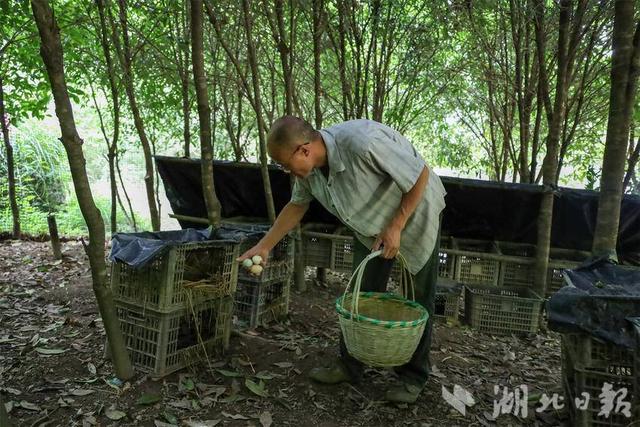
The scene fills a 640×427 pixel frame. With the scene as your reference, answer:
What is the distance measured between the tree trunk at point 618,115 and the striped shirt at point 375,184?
134 centimetres

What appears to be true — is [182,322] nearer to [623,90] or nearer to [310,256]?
[310,256]

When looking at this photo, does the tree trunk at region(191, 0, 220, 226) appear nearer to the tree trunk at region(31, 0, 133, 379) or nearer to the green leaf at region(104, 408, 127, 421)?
the tree trunk at region(31, 0, 133, 379)

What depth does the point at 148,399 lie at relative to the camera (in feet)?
8.02

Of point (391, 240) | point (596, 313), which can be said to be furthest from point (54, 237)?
point (596, 313)

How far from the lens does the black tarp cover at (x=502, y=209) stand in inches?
175

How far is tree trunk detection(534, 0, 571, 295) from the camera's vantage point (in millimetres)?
3893

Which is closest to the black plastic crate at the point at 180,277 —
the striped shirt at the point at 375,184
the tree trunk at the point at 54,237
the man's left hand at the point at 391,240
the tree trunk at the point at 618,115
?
the striped shirt at the point at 375,184

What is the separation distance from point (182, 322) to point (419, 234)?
61.3 inches

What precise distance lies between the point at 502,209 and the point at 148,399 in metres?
3.61

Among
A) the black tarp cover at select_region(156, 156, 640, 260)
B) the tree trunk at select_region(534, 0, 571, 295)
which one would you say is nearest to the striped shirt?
the tree trunk at select_region(534, 0, 571, 295)

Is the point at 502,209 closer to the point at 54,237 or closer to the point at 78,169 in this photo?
the point at 78,169

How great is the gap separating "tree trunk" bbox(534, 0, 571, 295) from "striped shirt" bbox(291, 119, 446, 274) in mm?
2079

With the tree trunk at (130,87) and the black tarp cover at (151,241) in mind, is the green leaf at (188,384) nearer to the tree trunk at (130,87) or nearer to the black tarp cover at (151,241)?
the black tarp cover at (151,241)

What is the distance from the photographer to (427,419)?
96.8 inches
